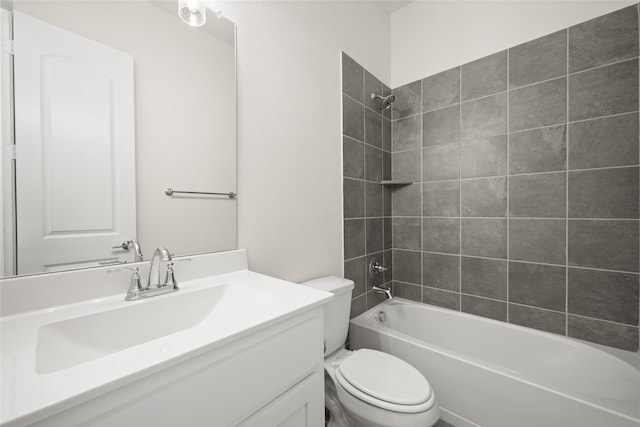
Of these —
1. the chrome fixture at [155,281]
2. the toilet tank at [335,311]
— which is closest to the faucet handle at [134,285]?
the chrome fixture at [155,281]

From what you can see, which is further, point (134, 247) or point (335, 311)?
point (335, 311)

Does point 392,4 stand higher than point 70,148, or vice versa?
point 392,4

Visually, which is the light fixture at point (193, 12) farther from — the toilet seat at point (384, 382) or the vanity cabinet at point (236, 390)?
the toilet seat at point (384, 382)

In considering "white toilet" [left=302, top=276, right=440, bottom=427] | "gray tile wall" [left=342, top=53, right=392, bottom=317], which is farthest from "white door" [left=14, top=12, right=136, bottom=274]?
"gray tile wall" [left=342, top=53, right=392, bottom=317]

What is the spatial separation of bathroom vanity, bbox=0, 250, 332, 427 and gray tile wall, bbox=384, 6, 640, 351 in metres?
0.98

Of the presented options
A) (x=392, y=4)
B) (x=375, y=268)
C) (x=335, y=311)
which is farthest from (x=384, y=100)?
(x=335, y=311)

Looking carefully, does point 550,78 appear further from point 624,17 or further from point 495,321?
point 495,321

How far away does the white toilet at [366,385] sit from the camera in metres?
0.96

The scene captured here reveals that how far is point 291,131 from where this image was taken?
4.42 ft

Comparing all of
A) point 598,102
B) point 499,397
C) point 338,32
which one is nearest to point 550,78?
point 598,102

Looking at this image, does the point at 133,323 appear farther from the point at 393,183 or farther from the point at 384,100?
the point at 384,100

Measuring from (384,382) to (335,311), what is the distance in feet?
1.21

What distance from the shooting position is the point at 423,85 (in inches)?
77.0

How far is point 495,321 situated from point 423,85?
1712 millimetres
